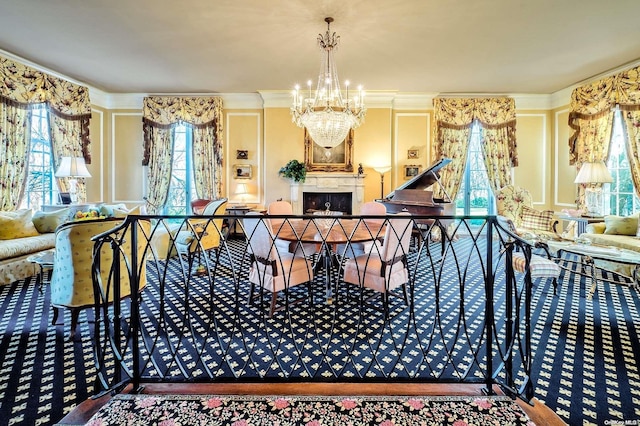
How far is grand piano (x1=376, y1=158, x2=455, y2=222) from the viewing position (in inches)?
205

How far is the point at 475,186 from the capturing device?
7.34 metres

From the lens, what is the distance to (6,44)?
4.61 meters

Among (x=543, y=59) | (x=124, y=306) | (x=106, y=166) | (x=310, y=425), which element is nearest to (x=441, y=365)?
(x=310, y=425)

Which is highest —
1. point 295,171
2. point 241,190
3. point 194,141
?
point 194,141

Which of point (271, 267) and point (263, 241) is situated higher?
point (263, 241)

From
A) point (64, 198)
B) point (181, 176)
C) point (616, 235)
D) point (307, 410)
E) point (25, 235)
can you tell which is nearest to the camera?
point (307, 410)

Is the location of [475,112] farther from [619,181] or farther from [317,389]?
[317,389]

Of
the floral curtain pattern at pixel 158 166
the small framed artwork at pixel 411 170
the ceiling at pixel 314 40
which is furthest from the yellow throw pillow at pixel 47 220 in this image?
the small framed artwork at pixel 411 170

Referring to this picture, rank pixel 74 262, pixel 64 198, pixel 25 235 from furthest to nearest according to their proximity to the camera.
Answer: pixel 64 198
pixel 25 235
pixel 74 262

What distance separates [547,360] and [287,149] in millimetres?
5947

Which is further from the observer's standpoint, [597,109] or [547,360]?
[597,109]

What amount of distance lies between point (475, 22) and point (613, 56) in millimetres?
2898

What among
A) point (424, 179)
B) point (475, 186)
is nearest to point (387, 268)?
point (424, 179)

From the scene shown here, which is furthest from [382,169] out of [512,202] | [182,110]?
[182,110]
